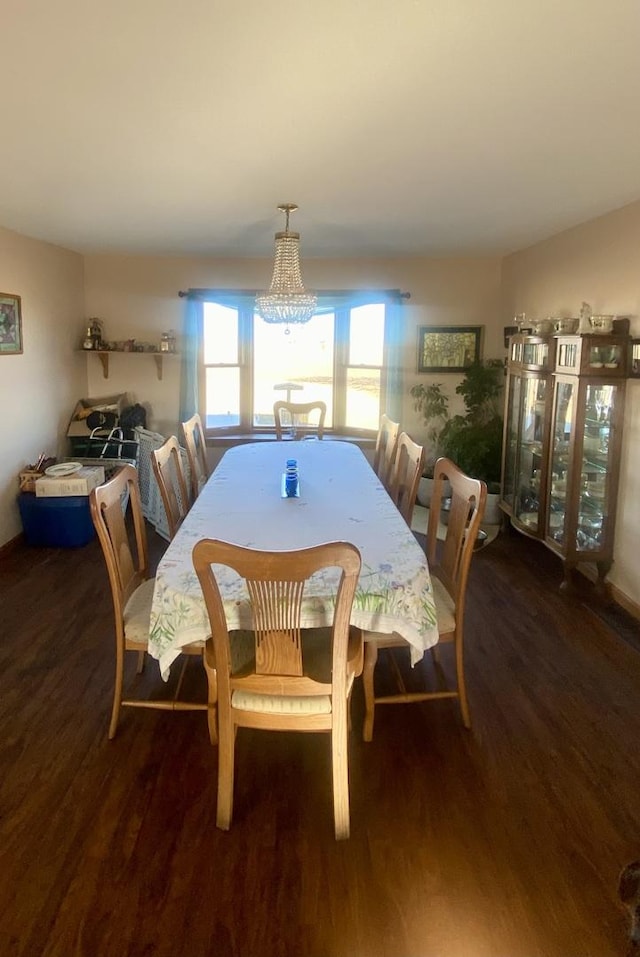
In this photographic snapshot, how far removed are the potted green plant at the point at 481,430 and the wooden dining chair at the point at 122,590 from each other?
3.36 meters

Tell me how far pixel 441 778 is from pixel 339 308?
179 inches

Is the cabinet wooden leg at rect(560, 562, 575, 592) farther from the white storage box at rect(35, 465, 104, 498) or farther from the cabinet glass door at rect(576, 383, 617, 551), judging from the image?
the white storage box at rect(35, 465, 104, 498)

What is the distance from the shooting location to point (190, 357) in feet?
18.6

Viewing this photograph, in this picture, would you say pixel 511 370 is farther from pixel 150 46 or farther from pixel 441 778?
pixel 150 46

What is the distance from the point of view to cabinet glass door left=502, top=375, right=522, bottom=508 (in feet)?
15.3

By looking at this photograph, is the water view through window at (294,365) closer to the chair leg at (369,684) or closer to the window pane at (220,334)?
the window pane at (220,334)

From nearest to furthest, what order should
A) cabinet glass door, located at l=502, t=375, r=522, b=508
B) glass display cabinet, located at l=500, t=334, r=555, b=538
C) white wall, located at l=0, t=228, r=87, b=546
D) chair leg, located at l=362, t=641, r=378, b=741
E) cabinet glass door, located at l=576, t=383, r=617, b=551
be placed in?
chair leg, located at l=362, t=641, r=378, b=741 → cabinet glass door, located at l=576, t=383, r=617, b=551 → glass display cabinet, located at l=500, t=334, r=555, b=538 → white wall, located at l=0, t=228, r=87, b=546 → cabinet glass door, located at l=502, t=375, r=522, b=508

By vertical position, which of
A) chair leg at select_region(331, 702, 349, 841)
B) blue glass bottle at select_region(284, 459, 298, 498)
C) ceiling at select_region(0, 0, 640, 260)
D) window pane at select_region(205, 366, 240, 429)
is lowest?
chair leg at select_region(331, 702, 349, 841)

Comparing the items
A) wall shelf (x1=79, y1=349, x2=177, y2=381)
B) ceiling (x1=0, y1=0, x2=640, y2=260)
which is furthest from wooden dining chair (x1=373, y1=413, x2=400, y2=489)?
wall shelf (x1=79, y1=349, x2=177, y2=381)

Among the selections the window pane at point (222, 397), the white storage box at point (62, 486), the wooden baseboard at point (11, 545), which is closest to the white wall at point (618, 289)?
the window pane at point (222, 397)

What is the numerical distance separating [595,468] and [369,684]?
219 cm

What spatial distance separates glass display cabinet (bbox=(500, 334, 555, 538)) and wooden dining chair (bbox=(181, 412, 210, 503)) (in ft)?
7.45

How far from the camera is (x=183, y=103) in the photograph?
6.78 feet

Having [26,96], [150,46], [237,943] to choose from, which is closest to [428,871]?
[237,943]
